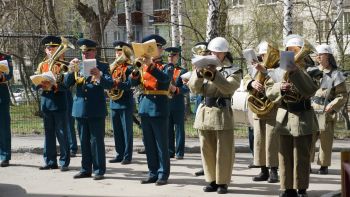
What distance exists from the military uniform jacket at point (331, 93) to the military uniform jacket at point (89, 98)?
134 inches

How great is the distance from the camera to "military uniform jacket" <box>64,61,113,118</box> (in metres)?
9.63

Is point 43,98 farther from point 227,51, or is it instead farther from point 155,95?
point 227,51

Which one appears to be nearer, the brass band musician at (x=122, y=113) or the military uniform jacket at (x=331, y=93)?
the military uniform jacket at (x=331, y=93)

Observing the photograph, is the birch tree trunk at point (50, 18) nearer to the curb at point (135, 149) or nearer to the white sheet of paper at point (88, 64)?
the curb at point (135, 149)

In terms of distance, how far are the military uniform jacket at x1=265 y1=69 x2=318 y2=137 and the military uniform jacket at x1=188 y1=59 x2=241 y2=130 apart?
62 centimetres

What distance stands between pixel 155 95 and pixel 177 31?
41.5 feet

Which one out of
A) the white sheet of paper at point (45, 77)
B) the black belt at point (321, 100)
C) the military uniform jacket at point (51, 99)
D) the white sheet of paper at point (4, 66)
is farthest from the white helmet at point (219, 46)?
the white sheet of paper at point (4, 66)

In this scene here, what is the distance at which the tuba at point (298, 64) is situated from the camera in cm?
773

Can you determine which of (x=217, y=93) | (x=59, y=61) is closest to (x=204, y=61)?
(x=217, y=93)

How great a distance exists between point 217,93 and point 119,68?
273 cm

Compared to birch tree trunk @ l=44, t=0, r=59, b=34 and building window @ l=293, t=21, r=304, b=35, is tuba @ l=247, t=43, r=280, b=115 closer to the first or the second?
birch tree trunk @ l=44, t=0, r=59, b=34

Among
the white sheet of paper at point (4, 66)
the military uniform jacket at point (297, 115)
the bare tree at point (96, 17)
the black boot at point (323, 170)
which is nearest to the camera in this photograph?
the military uniform jacket at point (297, 115)

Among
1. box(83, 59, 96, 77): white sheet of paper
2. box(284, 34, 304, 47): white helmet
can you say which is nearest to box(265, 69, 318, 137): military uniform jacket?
box(284, 34, 304, 47): white helmet

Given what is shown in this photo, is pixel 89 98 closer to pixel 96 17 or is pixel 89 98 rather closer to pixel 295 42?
pixel 295 42
